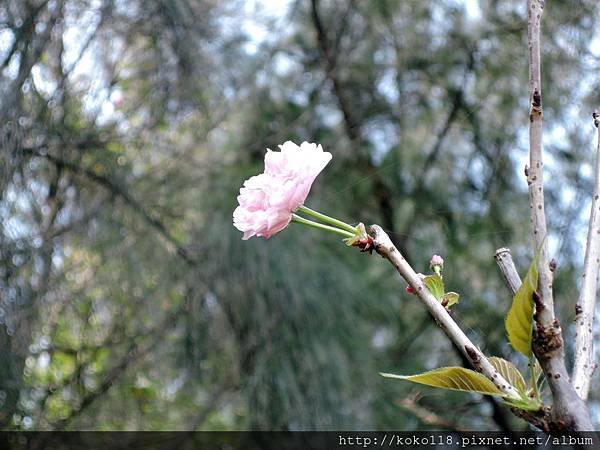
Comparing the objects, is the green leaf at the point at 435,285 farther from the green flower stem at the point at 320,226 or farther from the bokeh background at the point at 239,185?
the bokeh background at the point at 239,185

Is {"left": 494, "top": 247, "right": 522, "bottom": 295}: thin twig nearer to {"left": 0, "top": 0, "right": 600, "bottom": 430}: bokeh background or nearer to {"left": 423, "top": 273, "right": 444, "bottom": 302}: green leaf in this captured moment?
{"left": 423, "top": 273, "right": 444, "bottom": 302}: green leaf

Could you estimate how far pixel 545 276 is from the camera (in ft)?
1.21

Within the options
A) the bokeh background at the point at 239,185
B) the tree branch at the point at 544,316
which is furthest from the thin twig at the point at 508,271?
the bokeh background at the point at 239,185

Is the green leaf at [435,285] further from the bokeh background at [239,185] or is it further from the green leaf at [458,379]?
the bokeh background at [239,185]

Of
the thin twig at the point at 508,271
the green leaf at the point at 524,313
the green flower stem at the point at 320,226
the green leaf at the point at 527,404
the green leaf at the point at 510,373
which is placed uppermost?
the thin twig at the point at 508,271

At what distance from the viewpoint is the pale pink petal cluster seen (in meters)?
0.42

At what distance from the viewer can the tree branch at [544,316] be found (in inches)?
13.2

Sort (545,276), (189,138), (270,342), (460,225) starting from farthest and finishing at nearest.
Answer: (189,138), (460,225), (270,342), (545,276)

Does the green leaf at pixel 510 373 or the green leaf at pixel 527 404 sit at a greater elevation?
the green leaf at pixel 510 373

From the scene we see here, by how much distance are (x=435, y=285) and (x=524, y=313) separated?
2.5 inches

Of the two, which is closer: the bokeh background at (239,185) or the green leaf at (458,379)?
the green leaf at (458,379)

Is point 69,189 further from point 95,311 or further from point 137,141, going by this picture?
point 95,311

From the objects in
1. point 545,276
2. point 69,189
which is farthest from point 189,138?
point 545,276

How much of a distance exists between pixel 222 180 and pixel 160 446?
20.9 inches
